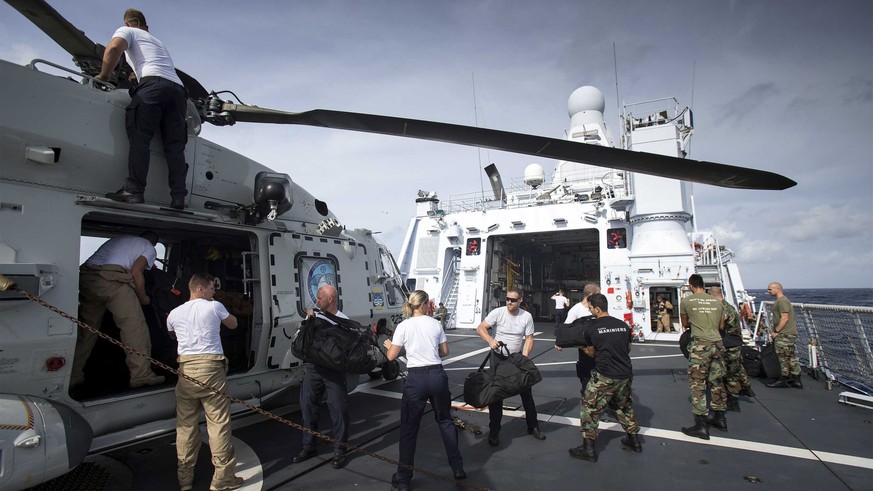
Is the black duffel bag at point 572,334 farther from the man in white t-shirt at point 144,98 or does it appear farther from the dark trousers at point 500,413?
the man in white t-shirt at point 144,98

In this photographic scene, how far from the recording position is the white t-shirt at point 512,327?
15.5ft

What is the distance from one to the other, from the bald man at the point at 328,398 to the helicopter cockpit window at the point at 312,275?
42.6 inches

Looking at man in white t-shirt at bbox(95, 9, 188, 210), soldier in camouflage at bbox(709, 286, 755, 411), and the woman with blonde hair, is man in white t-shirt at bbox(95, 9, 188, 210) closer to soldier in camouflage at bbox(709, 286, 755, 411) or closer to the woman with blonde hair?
the woman with blonde hair

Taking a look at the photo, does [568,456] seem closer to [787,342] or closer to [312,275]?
[312,275]

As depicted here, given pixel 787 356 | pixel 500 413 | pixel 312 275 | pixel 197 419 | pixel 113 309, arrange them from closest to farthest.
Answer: pixel 197 419
pixel 113 309
pixel 500 413
pixel 312 275
pixel 787 356

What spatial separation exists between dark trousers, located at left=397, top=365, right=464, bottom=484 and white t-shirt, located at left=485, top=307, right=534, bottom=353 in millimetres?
1297

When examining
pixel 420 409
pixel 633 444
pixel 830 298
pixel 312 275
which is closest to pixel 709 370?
pixel 633 444

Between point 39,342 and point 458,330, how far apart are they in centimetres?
1263

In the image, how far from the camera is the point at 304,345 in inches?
160

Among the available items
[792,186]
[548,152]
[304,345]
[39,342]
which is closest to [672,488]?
[792,186]

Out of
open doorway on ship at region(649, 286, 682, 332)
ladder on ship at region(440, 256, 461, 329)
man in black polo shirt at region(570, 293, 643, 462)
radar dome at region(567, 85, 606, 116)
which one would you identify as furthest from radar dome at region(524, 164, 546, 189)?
man in black polo shirt at region(570, 293, 643, 462)

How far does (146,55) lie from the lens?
383cm

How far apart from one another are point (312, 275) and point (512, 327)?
101 inches

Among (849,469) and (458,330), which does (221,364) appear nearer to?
(849,469)
